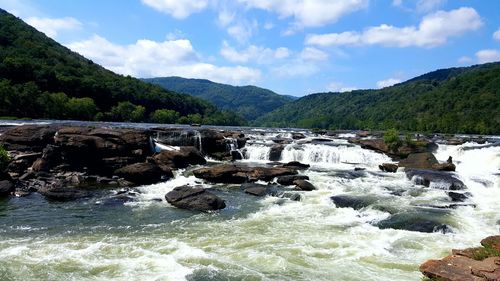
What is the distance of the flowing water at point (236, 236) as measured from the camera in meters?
13.0

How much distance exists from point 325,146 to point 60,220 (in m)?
32.5

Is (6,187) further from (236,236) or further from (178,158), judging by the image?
(236,236)

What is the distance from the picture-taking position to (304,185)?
27.6 m

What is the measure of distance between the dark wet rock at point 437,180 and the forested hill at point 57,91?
77350mm

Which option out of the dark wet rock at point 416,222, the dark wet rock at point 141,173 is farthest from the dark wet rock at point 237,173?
the dark wet rock at point 416,222

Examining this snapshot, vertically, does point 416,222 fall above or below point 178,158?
below

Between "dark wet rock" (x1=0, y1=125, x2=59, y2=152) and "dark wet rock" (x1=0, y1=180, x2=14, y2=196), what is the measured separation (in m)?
7.89

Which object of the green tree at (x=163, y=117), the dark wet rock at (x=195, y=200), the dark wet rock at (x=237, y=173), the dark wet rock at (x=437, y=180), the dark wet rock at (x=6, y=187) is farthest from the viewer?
the green tree at (x=163, y=117)

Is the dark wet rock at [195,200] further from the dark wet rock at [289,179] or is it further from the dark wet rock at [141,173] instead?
the dark wet rock at [289,179]

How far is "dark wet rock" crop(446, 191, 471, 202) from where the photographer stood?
2483 centimetres

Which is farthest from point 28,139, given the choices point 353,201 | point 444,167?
point 444,167

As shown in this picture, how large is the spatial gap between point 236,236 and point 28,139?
79.0 ft

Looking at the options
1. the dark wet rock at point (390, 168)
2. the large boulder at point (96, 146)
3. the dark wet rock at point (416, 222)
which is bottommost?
the dark wet rock at point (416, 222)

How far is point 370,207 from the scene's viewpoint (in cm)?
2189
